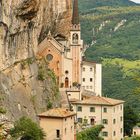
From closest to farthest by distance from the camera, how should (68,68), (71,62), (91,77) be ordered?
(68,68)
(71,62)
(91,77)

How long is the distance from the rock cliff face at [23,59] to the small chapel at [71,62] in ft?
22.7

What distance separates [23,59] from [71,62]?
72.6 ft

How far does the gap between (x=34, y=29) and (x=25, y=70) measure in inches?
176

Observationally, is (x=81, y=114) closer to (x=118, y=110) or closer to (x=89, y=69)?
(x=118, y=110)

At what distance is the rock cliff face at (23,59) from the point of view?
62688 mm

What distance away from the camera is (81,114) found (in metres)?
81.0

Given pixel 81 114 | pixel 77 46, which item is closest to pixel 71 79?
pixel 77 46

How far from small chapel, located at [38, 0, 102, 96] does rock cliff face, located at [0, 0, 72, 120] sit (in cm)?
692

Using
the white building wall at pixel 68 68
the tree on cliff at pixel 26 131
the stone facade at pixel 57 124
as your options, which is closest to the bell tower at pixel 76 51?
the white building wall at pixel 68 68

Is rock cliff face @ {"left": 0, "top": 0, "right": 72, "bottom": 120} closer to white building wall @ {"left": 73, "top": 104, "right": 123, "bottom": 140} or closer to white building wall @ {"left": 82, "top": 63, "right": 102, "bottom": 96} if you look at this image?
white building wall @ {"left": 73, "top": 104, "right": 123, "bottom": 140}

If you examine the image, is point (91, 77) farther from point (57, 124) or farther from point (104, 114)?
point (57, 124)

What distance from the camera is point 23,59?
70000mm

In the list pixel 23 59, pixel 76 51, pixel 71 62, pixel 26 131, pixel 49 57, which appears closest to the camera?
pixel 26 131

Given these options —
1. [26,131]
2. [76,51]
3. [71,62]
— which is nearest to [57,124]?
[26,131]
